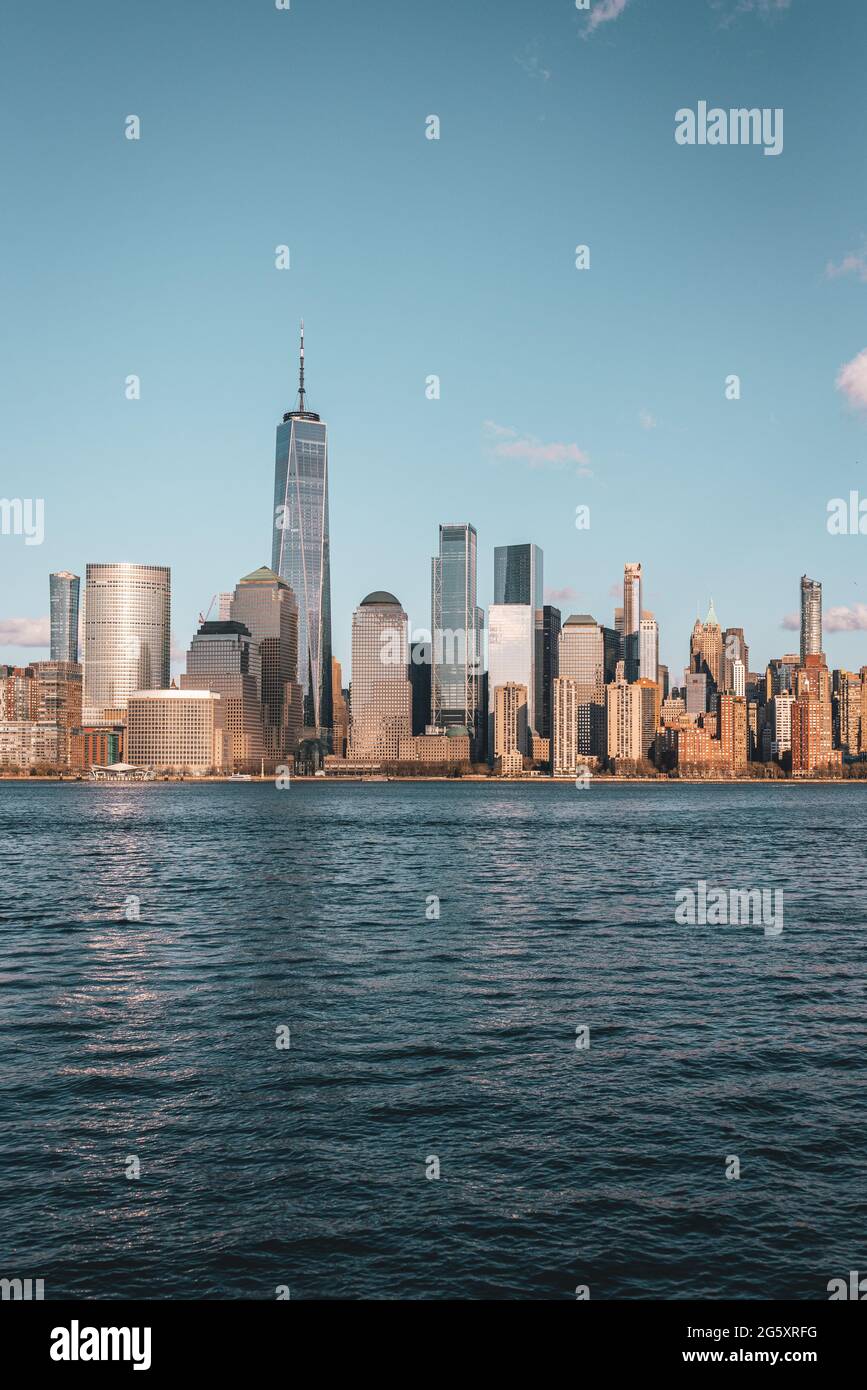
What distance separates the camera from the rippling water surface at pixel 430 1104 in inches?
724

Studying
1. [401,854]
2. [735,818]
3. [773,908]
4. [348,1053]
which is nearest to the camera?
[348,1053]

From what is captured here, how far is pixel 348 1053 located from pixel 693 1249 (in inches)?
548

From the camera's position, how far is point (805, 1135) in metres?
24.5

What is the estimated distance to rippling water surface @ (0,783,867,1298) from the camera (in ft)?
60.3

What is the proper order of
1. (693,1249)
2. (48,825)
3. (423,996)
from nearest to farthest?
(693,1249)
(423,996)
(48,825)

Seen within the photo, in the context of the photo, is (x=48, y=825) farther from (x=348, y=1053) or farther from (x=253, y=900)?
(x=348, y=1053)

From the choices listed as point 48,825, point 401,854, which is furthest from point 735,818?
point 48,825

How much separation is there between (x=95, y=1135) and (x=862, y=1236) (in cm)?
1605

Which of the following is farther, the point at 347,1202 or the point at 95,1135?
the point at 95,1135

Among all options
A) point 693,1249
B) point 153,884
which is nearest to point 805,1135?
point 693,1249

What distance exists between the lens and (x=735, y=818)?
18412 cm

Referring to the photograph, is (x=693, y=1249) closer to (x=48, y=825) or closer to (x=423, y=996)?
(x=423, y=996)

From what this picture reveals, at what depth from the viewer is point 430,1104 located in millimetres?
26109
